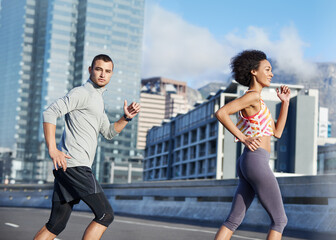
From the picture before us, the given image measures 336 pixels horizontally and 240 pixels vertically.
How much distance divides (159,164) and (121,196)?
4117 inches

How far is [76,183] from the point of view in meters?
4.68

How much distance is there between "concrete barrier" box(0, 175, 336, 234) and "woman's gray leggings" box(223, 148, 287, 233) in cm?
675

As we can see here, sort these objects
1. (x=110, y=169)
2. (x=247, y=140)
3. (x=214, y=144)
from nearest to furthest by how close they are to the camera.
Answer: (x=247, y=140), (x=214, y=144), (x=110, y=169)

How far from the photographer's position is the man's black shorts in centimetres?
468

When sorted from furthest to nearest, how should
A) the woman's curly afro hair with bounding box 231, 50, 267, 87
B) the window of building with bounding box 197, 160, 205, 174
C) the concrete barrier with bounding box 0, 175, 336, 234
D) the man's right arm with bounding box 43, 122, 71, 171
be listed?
the window of building with bounding box 197, 160, 205, 174, the concrete barrier with bounding box 0, 175, 336, 234, the woman's curly afro hair with bounding box 231, 50, 267, 87, the man's right arm with bounding box 43, 122, 71, 171

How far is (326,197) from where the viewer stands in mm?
11703

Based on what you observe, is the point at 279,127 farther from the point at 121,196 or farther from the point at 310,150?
the point at 310,150

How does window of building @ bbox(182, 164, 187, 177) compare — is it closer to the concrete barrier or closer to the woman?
the concrete barrier

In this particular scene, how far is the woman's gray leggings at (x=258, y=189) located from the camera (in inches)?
184

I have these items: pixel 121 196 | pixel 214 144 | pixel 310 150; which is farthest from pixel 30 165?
pixel 121 196

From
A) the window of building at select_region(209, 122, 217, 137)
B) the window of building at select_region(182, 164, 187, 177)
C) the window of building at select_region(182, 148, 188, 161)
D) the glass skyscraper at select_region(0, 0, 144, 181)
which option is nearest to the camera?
the window of building at select_region(209, 122, 217, 137)

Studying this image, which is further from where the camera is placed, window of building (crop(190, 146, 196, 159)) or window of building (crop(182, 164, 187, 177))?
window of building (crop(182, 164, 187, 177))

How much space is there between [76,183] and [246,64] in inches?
A: 66.9

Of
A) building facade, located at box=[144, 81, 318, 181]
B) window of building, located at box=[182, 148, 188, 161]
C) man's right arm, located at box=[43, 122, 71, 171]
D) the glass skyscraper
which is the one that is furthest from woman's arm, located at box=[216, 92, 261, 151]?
the glass skyscraper
